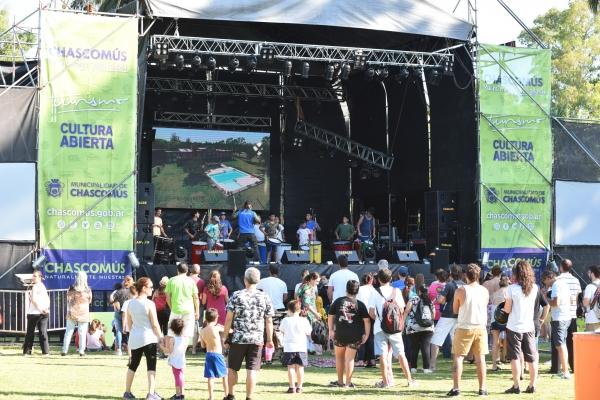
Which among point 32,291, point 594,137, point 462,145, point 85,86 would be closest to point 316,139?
point 462,145

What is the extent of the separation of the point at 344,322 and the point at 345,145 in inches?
684

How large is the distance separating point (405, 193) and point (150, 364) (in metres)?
16.8

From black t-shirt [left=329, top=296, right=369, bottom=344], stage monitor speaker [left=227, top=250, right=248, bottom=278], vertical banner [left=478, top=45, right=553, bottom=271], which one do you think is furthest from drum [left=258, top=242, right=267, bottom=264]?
black t-shirt [left=329, top=296, right=369, bottom=344]

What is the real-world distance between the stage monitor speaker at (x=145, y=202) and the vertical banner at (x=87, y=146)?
180 centimetres

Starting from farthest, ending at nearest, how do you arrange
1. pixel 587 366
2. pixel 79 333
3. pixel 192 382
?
pixel 79 333
pixel 192 382
pixel 587 366

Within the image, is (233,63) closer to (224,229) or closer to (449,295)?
(224,229)

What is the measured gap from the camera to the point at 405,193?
88.8 feet

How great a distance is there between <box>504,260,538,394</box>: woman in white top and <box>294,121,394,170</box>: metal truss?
15.5 metres

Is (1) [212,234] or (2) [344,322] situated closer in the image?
(2) [344,322]

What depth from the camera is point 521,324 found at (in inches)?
484

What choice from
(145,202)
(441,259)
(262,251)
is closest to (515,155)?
(441,259)

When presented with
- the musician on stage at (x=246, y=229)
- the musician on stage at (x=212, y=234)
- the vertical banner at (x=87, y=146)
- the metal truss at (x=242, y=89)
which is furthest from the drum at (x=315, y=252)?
the metal truss at (x=242, y=89)

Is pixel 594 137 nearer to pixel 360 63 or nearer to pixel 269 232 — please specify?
pixel 360 63

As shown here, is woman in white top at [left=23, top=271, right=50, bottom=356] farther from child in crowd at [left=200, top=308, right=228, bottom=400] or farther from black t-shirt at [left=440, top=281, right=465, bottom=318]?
child in crowd at [left=200, top=308, right=228, bottom=400]
